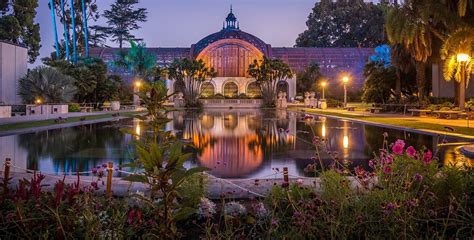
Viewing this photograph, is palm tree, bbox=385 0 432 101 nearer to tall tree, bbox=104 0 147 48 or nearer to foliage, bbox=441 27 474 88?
foliage, bbox=441 27 474 88

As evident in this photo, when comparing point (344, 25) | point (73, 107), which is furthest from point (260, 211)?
point (344, 25)

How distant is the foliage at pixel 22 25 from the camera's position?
53.5 m

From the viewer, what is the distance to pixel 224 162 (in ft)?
40.2

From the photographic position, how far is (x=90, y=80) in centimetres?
4566

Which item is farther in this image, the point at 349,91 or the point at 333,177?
the point at 349,91

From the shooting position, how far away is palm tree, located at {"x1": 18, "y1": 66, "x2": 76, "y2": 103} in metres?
38.8

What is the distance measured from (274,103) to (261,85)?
5.53 m

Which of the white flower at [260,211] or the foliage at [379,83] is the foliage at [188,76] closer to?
the foliage at [379,83]

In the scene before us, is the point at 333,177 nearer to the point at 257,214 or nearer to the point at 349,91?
the point at 257,214

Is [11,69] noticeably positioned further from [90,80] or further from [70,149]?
[70,149]

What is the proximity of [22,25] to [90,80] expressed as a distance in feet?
60.8

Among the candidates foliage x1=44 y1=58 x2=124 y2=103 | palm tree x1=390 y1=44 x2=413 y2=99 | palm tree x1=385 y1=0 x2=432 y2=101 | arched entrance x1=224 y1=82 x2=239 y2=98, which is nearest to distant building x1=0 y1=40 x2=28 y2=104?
foliage x1=44 y1=58 x2=124 y2=103

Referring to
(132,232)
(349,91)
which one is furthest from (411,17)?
(349,91)

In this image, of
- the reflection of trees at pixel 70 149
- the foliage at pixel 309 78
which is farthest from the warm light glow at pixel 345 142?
the foliage at pixel 309 78
